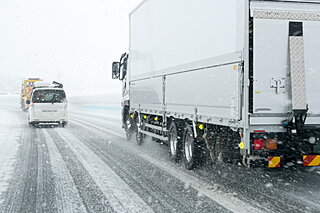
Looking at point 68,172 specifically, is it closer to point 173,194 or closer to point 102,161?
point 102,161

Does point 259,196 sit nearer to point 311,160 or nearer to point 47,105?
point 311,160

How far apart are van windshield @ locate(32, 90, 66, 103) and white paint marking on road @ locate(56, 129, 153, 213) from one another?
9.83 metres

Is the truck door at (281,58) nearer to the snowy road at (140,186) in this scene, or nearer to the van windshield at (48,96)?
the snowy road at (140,186)

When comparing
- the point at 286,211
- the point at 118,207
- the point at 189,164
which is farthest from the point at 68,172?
the point at 286,211

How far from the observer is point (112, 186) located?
7.04 m

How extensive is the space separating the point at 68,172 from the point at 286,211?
4.74 meters

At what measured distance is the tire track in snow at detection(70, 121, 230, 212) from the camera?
18.7 feet

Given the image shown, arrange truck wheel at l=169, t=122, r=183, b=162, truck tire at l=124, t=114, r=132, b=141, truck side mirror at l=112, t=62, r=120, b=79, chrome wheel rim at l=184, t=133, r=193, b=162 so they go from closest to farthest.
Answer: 1. chrome wheel rim at l=184, t=133, r=193, b=162
2. truck wheel at l=169, t=122, r=183, b=162
3. truck tire at l=124, t=114, r=132, b=141
4. truck side mirror at l=112, t=62, r=120, b=79

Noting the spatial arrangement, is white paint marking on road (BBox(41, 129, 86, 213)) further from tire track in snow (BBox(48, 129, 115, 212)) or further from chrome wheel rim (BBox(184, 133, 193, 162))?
chrome wheel rim (BBox(184, 133, 193, 162))

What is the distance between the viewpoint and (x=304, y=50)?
20.9 feet

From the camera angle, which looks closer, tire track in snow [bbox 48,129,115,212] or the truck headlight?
tire track in snow [bbox 48,129,115,212]

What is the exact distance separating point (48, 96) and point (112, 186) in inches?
573

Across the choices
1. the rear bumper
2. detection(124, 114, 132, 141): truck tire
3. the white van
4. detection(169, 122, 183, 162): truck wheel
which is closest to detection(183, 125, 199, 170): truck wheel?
detection(169, 122, 183, 162): truck wheel

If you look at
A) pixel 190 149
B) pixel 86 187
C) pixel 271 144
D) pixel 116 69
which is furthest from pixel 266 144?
pixel 116 69
